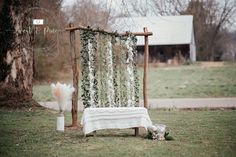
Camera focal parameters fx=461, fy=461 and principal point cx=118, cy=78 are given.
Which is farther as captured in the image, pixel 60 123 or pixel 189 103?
pixel 189 103

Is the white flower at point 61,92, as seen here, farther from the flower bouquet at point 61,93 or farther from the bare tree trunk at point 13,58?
the bare tree trunk at point 13,58

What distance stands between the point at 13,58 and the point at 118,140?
23.8 feet

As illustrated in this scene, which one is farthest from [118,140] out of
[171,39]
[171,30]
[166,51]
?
[171,30]

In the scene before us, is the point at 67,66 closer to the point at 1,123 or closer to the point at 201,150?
the point at 1,123

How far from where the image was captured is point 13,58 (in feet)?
51.7

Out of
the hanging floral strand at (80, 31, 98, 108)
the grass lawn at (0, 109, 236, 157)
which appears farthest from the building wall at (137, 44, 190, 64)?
the hanging floral strand at (80, 31, 98, 108)

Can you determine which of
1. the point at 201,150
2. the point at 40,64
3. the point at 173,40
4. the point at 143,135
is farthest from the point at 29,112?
the point at 173,40

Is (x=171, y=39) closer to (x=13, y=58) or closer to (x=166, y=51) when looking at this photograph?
(x=166, y=51)

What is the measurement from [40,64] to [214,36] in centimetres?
4465

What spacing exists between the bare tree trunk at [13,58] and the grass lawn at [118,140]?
2.00m

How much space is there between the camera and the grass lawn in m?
8.44

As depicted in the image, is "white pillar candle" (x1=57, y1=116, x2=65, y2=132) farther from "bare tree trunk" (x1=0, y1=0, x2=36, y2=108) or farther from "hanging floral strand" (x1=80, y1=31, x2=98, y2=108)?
"bare tree trunk" (x1=0, y1=0, x2=36, y2=108)

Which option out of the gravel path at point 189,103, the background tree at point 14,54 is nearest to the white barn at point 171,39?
the gravel path at point 189,103

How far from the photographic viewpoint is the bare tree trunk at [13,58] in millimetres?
15703
